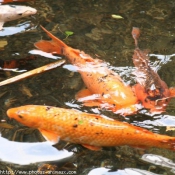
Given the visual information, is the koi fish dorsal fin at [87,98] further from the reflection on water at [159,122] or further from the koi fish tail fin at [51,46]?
the koi fish tail fin at [51,46]

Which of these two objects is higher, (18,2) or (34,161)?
(18,2)

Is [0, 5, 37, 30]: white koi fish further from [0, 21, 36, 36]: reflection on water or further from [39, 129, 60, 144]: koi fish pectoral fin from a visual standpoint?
[39, 129, 60, 144]: koi fish pectoral fin

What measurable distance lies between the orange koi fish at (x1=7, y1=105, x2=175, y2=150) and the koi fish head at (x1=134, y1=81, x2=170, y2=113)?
64cm

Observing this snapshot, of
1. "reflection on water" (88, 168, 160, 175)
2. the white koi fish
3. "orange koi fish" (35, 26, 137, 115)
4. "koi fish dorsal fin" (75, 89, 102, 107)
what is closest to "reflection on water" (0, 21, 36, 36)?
the white koi fish

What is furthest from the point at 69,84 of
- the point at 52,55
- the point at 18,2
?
the point at 18,2

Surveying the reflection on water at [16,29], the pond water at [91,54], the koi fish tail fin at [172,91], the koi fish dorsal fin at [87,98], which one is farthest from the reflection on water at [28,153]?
the reflection on water at [16,29]

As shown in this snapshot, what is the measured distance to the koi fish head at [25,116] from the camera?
11.9ft

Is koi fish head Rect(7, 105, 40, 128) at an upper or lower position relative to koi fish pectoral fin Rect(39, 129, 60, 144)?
upper

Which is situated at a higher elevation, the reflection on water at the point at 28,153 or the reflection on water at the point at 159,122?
the reflection on water at the point at 159,122

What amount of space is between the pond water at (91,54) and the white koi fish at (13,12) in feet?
0.38

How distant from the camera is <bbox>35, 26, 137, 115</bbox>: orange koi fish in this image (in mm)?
4070

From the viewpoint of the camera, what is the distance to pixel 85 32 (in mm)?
5703

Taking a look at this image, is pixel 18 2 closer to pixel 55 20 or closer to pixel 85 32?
pixel 55 20

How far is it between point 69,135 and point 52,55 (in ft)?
5.62
